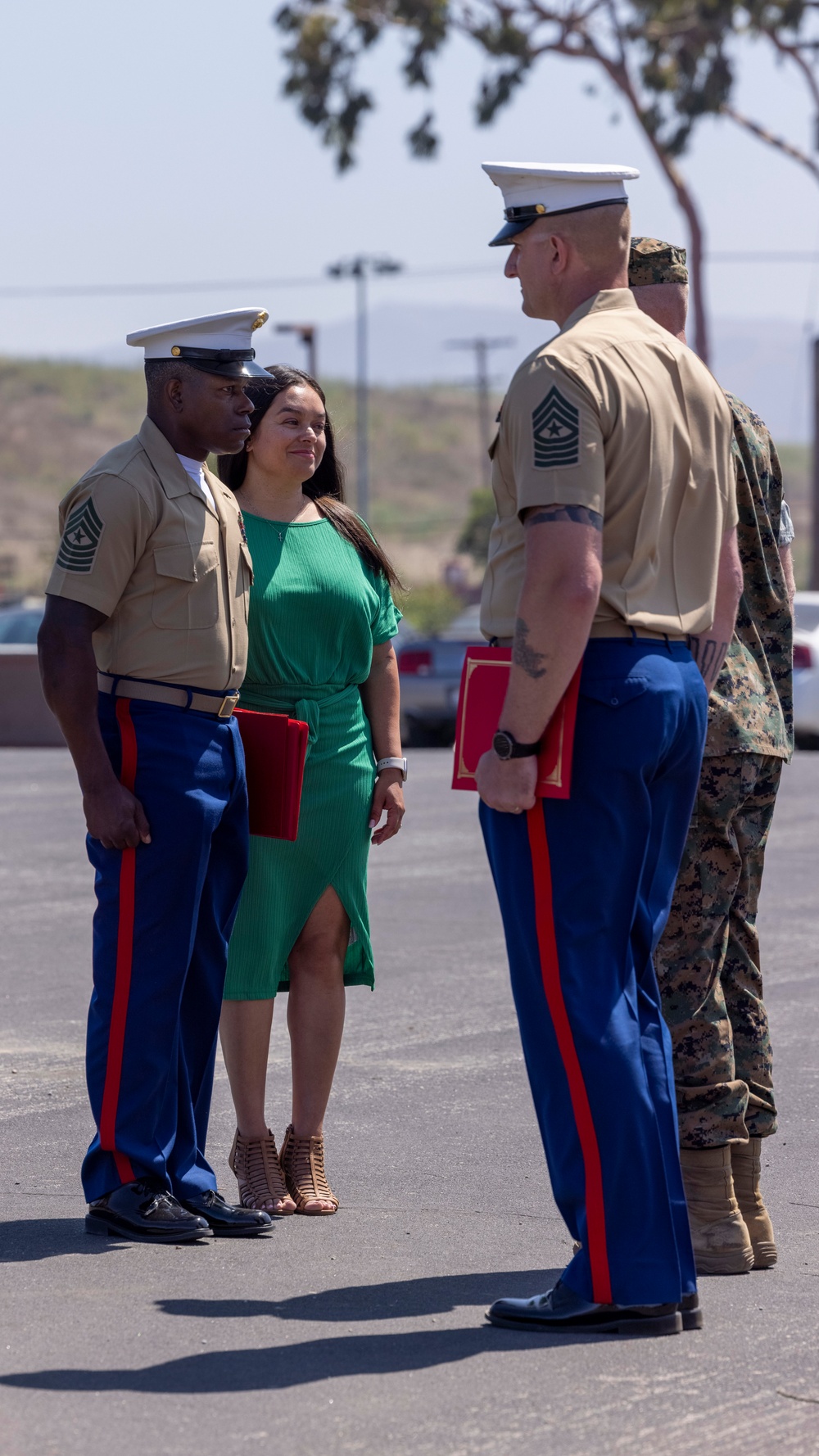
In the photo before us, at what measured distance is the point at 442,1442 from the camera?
3.11 metres

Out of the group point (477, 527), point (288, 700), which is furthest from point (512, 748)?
point (477, 527)

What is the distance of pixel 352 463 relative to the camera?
115562mm

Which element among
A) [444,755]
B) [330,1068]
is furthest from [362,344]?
[330,1068]

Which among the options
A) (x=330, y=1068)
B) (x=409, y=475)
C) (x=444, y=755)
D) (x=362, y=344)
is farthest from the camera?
(x=409, y=475)

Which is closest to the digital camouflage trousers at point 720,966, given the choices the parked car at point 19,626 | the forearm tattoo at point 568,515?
the forearm tattoo at point 568,515

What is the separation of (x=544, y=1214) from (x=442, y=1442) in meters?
1.47

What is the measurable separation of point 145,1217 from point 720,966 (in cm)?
137

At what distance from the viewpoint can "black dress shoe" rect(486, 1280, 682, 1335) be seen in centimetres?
363

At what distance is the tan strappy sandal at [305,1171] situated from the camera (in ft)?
15.2

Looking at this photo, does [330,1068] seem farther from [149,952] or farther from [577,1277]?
[577,1277]

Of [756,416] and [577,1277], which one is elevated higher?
[756,416]

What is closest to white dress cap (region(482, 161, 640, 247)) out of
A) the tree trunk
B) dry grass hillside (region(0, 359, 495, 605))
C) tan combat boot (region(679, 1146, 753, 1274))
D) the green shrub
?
tan combat boot (region(679, 1146, 753, 1274))

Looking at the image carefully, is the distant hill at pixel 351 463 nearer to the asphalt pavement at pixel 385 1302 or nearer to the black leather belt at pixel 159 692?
the asphalt pavement at pixel 385 1302

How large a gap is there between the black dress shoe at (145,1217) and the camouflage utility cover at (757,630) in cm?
154
